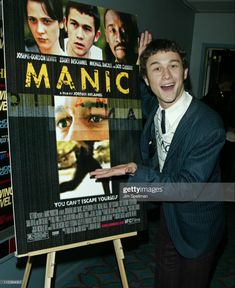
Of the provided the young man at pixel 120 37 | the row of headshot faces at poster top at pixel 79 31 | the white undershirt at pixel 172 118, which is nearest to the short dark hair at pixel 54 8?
the row of headshot faces at poster top at pixel 79 31

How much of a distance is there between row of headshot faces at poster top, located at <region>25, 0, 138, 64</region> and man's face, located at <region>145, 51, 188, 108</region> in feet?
0.69

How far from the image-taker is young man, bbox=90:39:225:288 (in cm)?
151

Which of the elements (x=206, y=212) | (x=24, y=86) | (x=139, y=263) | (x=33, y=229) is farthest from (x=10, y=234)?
(x=139, y=263)

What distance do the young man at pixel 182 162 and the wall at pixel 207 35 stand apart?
14.5 feet

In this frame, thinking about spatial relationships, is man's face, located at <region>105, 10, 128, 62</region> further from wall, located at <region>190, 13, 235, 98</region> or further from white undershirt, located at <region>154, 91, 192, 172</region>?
wall, located at <region>190, 13, 235, 98</region>

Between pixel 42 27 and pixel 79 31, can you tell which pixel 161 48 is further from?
pixel 42 27

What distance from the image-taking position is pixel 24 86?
1421mm

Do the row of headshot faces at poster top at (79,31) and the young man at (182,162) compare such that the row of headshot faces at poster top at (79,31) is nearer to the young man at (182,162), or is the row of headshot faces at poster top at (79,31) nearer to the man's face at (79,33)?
the man's face at (79,33)

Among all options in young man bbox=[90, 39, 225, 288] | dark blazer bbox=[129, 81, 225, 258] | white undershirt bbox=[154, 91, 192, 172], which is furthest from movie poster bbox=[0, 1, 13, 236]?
white undershirt bbox=[154, 91, 192, 172]

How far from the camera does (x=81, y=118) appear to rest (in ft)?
5.27

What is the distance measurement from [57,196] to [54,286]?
121 cm

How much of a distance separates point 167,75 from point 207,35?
4723 millimetres

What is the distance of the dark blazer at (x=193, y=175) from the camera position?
1498 mm

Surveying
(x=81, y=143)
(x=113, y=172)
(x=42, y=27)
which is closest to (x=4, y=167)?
(x=81, y=143)
